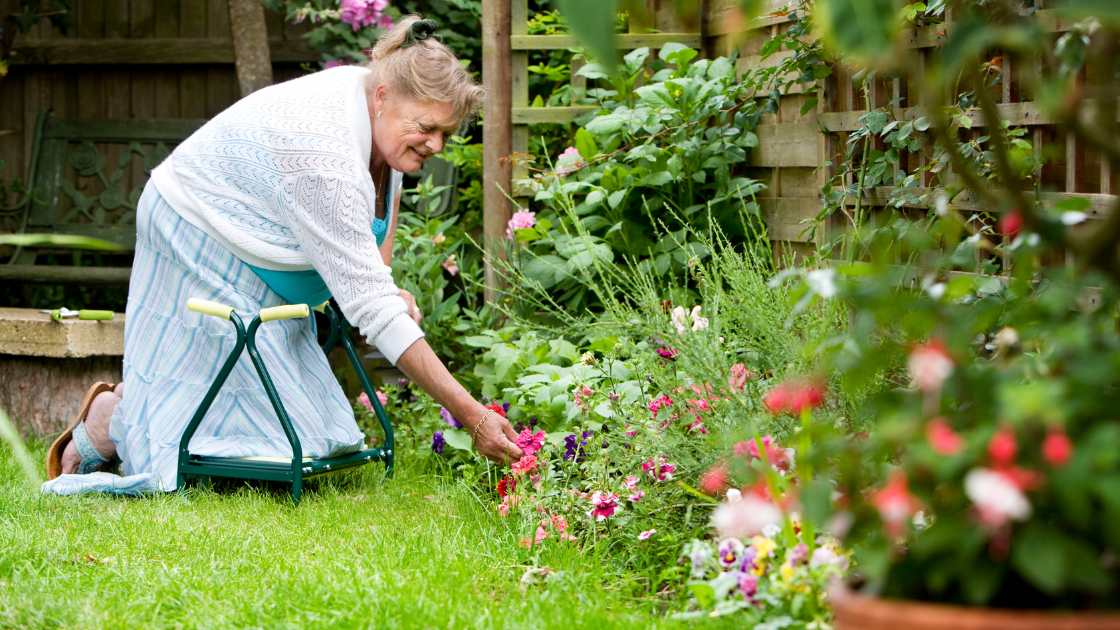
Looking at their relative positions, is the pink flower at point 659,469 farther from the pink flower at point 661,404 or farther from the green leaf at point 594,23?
the green leaf at point 594,23

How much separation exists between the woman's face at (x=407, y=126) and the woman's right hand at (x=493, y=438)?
31.6 inches

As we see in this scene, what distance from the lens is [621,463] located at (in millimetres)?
2688

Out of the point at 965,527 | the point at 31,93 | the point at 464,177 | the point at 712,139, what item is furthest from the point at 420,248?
the point at 965,527

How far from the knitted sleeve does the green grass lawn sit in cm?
46

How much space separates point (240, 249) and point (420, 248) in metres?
1.31

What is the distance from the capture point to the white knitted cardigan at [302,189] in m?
3.15

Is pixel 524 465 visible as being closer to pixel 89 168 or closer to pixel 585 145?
pixel 585 145

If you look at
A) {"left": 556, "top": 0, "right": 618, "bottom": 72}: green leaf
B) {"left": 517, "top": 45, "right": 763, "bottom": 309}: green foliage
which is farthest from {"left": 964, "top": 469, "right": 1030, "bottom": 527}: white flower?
{"left": 517, "top": 45, "right": 763, "bottom": 309}: green foliage

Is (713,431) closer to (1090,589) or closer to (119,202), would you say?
(1090,589)

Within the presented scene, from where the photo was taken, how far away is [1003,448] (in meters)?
1.03

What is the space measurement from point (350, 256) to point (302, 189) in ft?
0.81

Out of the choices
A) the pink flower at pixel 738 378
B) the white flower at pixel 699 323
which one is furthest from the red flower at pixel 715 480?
the white flower at pixel 699 323

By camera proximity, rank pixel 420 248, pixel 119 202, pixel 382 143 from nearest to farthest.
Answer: pixel 382 143 < pixel 420 248 < pixel 119 202

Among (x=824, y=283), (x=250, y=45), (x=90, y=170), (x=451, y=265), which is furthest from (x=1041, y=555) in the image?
(x=90, y=170)
